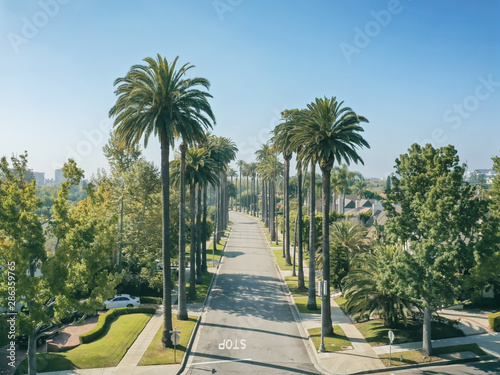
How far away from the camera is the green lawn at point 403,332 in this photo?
81.2 ft

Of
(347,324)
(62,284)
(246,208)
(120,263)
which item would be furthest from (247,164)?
(62,284)

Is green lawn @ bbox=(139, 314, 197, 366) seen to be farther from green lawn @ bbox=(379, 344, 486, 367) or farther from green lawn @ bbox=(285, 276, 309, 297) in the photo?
green lawn @ bbox=(285, 276, 309, 297)

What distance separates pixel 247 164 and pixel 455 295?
408 ft

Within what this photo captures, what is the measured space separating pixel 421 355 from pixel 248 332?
430 inches

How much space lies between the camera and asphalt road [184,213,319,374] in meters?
21.4

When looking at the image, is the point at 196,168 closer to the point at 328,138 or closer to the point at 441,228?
the point at 328,138

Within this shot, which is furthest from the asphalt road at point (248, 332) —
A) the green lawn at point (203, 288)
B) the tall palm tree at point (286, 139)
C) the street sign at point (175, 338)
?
the tall palm tree at point (286, 139)

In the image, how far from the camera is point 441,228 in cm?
2030

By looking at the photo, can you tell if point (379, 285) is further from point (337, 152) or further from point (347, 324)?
point (337, 152)

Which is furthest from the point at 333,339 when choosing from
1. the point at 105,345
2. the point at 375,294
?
the point at 105,345

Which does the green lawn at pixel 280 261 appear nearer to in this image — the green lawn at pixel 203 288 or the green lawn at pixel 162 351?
the green lawn at pixel 203 288

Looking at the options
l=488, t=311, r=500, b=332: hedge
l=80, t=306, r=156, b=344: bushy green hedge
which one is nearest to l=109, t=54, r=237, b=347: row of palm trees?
l=80, t=306, r=156, b=344: bushy green hedge

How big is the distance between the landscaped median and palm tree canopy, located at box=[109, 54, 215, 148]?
12545mm

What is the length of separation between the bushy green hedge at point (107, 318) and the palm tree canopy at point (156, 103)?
12600 millimetres
